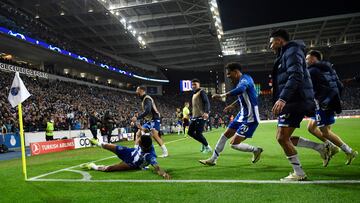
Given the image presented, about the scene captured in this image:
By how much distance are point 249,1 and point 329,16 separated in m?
9.58

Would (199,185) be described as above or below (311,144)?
below

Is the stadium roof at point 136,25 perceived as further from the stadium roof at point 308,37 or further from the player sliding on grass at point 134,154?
the player sliding on grass at point 134,154

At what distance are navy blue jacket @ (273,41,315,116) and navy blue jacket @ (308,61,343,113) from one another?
1756mm

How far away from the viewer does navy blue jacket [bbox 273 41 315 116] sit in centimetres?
463

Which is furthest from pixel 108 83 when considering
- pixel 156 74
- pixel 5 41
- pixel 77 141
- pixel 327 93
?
pixel 327 93

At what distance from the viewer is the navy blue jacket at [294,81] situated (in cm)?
463

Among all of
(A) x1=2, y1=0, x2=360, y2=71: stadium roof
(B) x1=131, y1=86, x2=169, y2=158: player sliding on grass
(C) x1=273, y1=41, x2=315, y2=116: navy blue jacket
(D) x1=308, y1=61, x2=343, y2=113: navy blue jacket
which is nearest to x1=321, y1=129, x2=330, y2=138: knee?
(D) x1=308, y1=61, x2=343, y2=113: navy blue jacket

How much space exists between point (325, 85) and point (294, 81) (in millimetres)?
2269

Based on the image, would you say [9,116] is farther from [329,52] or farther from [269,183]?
[329,52]

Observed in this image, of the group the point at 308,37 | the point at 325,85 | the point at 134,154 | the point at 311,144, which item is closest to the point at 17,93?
the point at 134,154

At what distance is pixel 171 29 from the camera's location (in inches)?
1640

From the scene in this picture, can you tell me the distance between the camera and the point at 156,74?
6212cm

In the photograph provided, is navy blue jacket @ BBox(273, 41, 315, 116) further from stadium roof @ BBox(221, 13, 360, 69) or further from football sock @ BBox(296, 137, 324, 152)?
stadium roof @ BBox(221, 13, 360, 69)

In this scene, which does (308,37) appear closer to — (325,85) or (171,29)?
(171,29)
